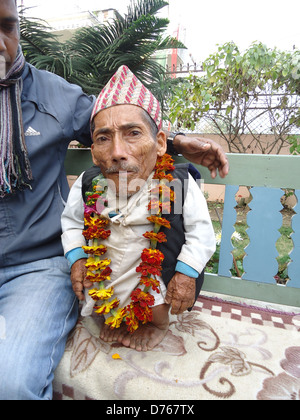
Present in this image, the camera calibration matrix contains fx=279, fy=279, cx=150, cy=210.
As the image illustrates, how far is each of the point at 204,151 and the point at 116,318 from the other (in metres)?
0.96

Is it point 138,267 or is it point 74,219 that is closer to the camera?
point 138,267

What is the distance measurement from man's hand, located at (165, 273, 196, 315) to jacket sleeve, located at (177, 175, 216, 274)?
0.07m

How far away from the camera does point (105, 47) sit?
14.7ft

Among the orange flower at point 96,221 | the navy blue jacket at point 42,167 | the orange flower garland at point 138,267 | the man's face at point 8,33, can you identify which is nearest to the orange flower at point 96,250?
the orange flower garland at point 138,267

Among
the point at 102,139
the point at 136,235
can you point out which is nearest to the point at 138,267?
the point at 136,235

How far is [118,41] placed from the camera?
14.0 feet

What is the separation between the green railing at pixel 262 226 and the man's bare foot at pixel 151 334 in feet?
1.97

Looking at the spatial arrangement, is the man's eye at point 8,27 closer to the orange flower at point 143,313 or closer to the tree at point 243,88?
the orange flower at point 143,313

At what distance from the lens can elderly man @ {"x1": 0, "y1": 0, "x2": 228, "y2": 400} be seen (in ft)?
4.03

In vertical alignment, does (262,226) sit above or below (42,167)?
below

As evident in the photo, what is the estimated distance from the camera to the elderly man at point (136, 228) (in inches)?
50.4

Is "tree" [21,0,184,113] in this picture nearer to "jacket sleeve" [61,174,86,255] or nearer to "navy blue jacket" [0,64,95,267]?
"navy blue jacket" [0,64,95,267]

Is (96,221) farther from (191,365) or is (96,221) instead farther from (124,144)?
(191,365)
